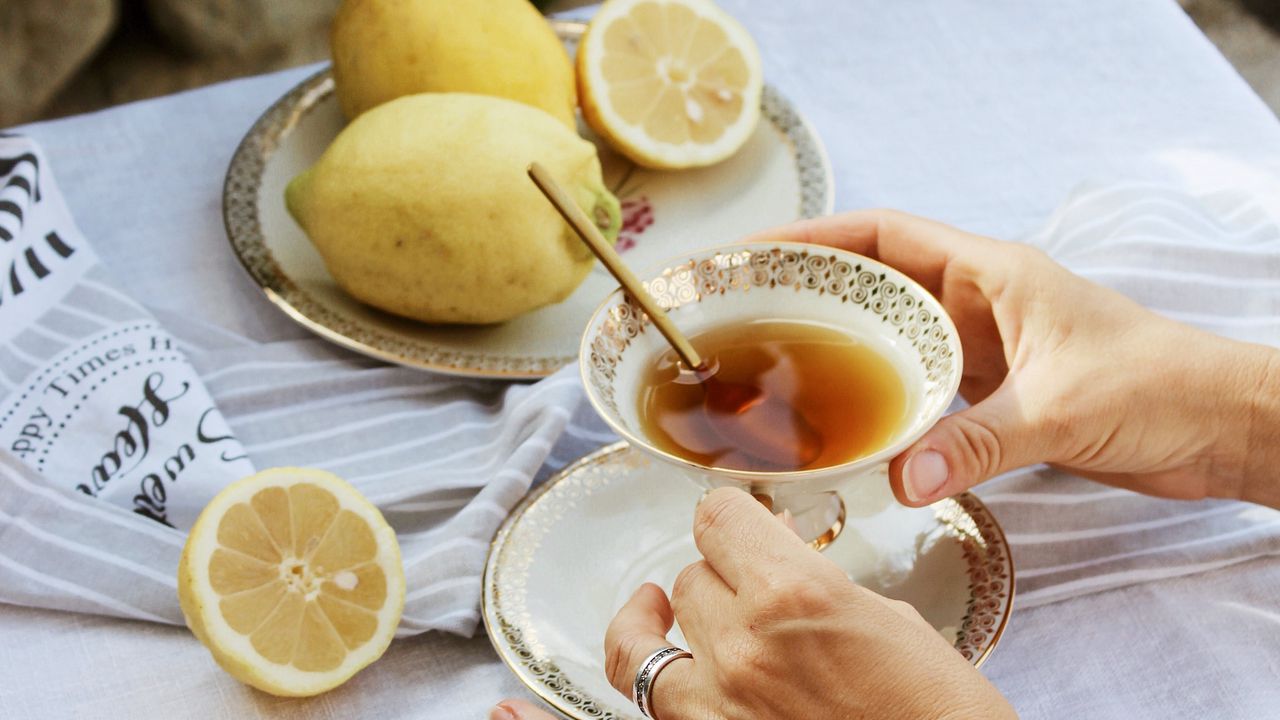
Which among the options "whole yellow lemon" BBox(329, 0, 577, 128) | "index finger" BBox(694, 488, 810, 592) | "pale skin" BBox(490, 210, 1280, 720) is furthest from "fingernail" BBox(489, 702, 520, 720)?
"whole yellow lemon" BBox(329, 0, 577, 128)

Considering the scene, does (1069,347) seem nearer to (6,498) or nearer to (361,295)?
(361,295)

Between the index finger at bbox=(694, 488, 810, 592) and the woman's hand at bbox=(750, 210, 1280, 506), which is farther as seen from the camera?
the woman's hand at bbox=(750, 210, 1280, 506)

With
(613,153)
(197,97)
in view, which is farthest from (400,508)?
(197,97)

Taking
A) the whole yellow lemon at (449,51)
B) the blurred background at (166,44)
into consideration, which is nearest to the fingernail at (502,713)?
the whole yellow lemon at (449,51)

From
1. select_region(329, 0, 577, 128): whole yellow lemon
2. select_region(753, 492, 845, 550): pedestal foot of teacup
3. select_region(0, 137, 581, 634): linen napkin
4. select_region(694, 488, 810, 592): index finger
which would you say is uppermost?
select_region(329, 0, 577, 128): whole yellow lemon

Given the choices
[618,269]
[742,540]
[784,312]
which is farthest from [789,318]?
[742,540]

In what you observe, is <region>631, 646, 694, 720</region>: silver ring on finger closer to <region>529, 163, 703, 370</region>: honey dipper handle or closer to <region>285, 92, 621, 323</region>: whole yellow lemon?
<region>529, 163, 703, 370</region>: honey dipper handle

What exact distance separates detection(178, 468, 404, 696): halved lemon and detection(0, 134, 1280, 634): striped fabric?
0.04 meters

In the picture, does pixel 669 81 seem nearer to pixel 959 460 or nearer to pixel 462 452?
pixel 462 452

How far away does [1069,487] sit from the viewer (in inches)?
34.4

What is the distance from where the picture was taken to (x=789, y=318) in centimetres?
85

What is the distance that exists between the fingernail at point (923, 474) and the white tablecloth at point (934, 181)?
14cm

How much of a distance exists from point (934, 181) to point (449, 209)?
547mm

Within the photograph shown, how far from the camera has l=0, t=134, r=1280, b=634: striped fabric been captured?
811mm
